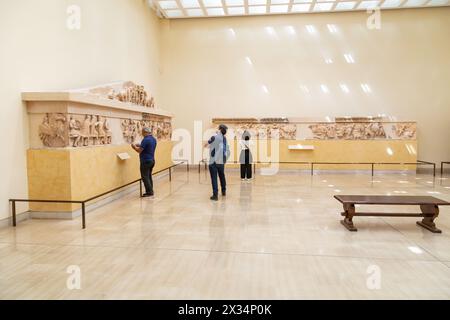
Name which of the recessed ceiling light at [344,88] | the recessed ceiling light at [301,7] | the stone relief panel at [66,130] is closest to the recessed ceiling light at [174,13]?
the recessed ceiling light at [301,7]

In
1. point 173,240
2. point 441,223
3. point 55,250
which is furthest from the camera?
point 441,223

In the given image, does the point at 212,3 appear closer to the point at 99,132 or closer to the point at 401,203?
the point at 99,132

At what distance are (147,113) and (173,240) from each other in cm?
842

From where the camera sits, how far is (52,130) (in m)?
8.03

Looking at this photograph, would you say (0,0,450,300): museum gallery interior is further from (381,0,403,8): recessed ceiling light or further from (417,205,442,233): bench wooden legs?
(381,0,403,8): recessed ceiling light

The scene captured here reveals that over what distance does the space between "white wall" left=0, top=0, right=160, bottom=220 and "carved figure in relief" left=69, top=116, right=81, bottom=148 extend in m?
0.92

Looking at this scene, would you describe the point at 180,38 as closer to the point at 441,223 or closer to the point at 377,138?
the point at 377,138

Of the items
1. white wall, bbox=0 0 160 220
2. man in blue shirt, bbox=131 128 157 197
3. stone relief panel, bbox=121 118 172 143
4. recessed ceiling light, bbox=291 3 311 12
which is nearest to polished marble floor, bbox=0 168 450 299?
man in blue shirt, bbox=131 128 157 197

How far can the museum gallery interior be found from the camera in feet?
16.5

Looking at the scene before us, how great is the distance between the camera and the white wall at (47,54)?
7363 mm

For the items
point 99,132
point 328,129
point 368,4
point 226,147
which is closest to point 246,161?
point 226,147

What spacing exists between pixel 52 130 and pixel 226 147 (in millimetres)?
4664

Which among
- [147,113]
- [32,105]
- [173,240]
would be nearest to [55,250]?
[173,240]

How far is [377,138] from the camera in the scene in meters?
17.8
